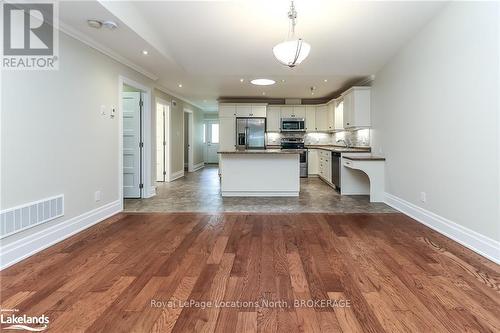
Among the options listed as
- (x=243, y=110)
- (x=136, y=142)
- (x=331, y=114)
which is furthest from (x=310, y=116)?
(x=136, y=142)

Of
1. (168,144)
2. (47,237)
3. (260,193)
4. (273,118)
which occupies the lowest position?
(47,237)

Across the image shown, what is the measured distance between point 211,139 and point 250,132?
15.2 ft

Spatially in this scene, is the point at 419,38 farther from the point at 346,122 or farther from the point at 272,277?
the point at 272,277

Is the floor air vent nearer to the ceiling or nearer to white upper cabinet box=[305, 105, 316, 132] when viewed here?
the ceiling

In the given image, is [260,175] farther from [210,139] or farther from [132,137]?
[210,139]

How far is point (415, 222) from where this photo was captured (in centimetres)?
382

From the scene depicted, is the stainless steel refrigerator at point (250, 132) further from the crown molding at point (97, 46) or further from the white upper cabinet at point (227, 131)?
the crown molding at point (97, 46)

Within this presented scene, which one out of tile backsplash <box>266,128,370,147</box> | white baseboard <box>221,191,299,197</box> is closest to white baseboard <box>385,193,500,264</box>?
white baseboard <box>221,191,299,197</box>

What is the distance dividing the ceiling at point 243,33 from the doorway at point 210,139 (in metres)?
7.13

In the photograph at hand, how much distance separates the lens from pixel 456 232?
3.09 meters

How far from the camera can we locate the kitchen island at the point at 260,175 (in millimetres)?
5680

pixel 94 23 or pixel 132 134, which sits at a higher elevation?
pixel 94 23

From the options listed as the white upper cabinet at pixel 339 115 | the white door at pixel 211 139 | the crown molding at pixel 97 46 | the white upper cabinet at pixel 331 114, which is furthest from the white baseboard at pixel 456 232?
the white door at pixel 211 139

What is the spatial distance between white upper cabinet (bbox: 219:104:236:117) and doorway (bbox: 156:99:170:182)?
167cm
